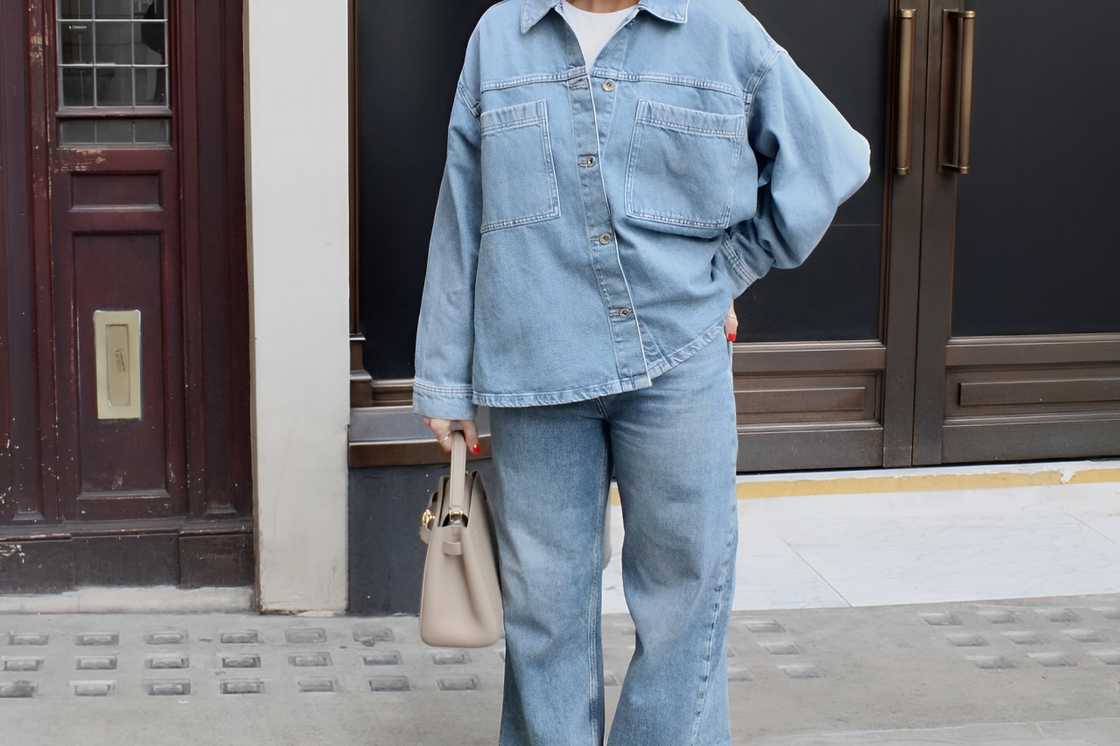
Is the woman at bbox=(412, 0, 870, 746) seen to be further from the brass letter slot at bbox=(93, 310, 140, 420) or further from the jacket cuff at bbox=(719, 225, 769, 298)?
the brass letter slot at bbox=(93, 310, 140, 420)

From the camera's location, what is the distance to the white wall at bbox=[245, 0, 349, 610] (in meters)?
4.59

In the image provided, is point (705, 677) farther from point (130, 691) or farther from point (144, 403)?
point (144, 403)

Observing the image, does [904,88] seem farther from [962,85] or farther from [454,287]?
[454,287]

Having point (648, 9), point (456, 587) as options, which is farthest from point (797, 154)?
point (456, 587)

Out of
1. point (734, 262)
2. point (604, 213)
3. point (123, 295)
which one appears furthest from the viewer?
point (123, 295)

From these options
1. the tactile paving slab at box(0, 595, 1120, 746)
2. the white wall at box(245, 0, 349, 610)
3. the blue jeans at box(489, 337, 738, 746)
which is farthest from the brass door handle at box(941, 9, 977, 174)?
the blue jeans at box(489, 337, 738, 746)

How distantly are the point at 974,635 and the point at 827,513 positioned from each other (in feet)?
3.51

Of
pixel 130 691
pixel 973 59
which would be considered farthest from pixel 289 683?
pixel 973 59

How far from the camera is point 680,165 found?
10.1 feet

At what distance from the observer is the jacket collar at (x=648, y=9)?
3.08 m

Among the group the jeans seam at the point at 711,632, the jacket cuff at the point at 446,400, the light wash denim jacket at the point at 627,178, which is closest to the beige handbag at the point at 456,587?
the jacket cuff at the point at 446,400

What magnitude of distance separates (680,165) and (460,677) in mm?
1871

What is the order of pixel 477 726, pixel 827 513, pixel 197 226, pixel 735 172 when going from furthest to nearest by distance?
pixel 827 513 < pixel 197 226 < pixel 477 726 < pixel 735 172

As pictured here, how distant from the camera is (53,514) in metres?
4.87
